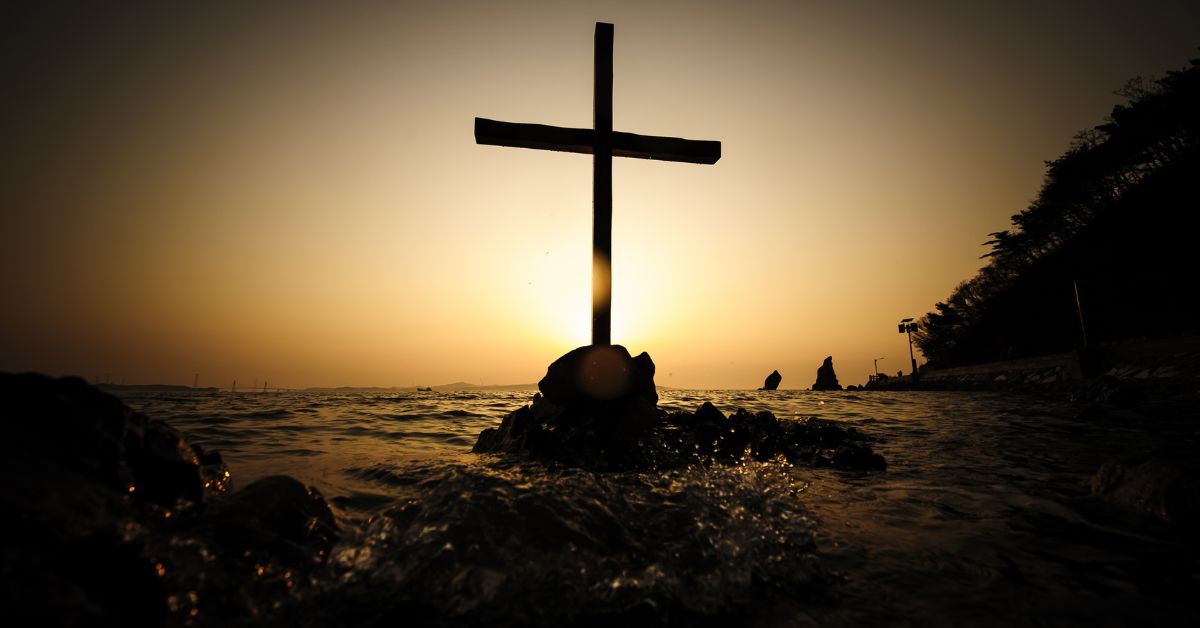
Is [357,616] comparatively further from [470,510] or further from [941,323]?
[941,323]

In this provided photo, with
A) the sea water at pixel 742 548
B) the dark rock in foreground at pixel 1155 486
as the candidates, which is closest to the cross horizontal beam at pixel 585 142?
the sea water at pixel 742 548

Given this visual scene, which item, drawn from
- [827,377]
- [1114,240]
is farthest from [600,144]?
[827,377]

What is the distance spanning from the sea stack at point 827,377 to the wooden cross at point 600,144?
211 feet

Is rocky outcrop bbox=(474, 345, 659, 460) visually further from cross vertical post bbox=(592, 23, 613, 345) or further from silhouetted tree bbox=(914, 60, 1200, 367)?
silhouetted tree bbox=(914, 60, 1200, 367)

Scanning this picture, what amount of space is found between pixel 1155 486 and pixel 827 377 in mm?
65639

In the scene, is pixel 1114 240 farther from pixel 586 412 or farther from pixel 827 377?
pixel 586 412

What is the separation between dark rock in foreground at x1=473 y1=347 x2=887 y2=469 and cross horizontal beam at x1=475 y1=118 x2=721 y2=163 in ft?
9.99

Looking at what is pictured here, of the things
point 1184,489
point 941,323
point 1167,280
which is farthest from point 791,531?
point 941,323

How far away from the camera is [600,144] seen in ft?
20.4

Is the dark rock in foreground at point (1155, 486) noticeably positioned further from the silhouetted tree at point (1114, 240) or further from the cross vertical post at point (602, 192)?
the silhouetted tree at point (1114, 240)

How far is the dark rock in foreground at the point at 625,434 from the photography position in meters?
5.00

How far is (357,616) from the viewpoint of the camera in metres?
1.92

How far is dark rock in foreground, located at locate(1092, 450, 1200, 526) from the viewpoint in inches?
114

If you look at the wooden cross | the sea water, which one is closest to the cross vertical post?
the wooden cross
